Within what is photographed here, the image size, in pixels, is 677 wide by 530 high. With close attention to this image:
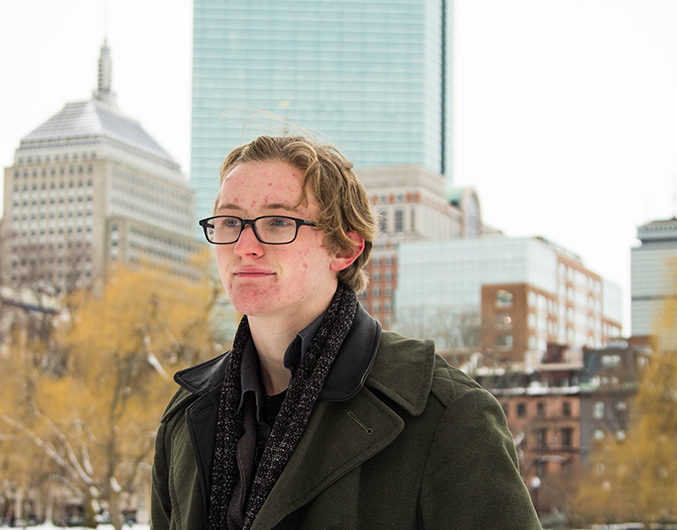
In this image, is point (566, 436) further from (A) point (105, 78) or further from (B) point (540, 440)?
(A) point (105, 78)

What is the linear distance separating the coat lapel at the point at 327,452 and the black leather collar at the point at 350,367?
38 millimetres

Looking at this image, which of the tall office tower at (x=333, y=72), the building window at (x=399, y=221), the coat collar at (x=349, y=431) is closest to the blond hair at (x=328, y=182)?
the coat collar at (x=349, y=431)

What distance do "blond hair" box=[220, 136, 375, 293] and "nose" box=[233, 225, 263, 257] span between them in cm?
10

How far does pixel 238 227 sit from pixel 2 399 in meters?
28.4

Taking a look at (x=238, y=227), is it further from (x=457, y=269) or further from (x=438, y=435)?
(x=457, y=269)

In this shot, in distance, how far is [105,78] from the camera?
159 m

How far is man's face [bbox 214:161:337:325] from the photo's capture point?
7.29 feet

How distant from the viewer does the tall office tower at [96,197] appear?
108688mm

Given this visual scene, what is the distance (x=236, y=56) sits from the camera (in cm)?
13988

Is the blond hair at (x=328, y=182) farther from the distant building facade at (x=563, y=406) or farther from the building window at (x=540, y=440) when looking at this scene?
the building window at (x=540, y=440)

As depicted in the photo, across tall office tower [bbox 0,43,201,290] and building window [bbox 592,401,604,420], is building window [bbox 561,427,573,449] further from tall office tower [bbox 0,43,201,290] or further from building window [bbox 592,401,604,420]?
tall office tower [bbox 0,43,201,290]

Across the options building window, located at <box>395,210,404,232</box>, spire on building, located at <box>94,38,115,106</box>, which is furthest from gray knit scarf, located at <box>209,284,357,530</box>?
spire on building, located at <box>94,38,115,106</box>

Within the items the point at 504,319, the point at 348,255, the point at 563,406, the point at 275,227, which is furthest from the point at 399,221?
the point at 275,227

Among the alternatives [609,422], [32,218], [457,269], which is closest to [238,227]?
[609,422]
